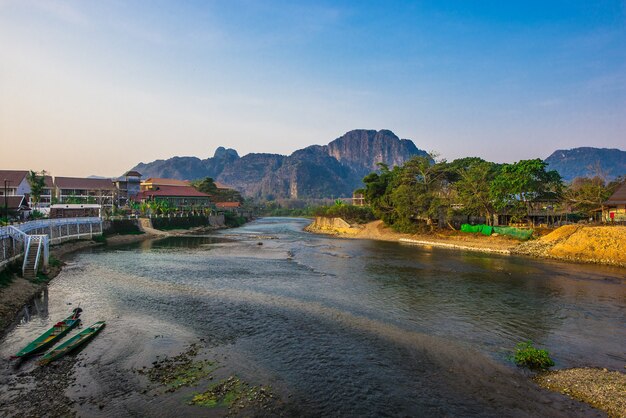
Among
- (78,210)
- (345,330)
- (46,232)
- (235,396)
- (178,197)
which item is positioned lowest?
(345,330)

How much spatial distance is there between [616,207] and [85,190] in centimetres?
12736

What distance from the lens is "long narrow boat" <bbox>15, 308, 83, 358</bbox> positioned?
17859 mm

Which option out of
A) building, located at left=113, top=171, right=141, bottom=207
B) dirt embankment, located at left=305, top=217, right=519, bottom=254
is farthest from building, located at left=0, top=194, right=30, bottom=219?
dirt embankment, located at left=305, top=217, right=519, bottom=254

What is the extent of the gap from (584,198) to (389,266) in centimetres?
4048

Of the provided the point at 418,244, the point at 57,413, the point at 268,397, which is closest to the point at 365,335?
A: the point at 268,397

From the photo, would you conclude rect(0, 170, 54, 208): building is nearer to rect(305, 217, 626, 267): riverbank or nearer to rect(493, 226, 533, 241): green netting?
rect(305, 217, 626, 267): riverbank

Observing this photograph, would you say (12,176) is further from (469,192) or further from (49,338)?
(469,192)

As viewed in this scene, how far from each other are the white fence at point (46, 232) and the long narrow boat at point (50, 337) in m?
12.2

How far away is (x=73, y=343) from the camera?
1900 centimetres

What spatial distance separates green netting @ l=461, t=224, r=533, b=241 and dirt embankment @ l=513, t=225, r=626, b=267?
338 centimetres

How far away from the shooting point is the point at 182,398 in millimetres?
14391

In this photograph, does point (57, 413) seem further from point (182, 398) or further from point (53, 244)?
point (53, 244)

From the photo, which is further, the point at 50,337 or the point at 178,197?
the point at 178,197

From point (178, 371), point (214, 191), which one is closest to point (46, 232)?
point (178, 371)
